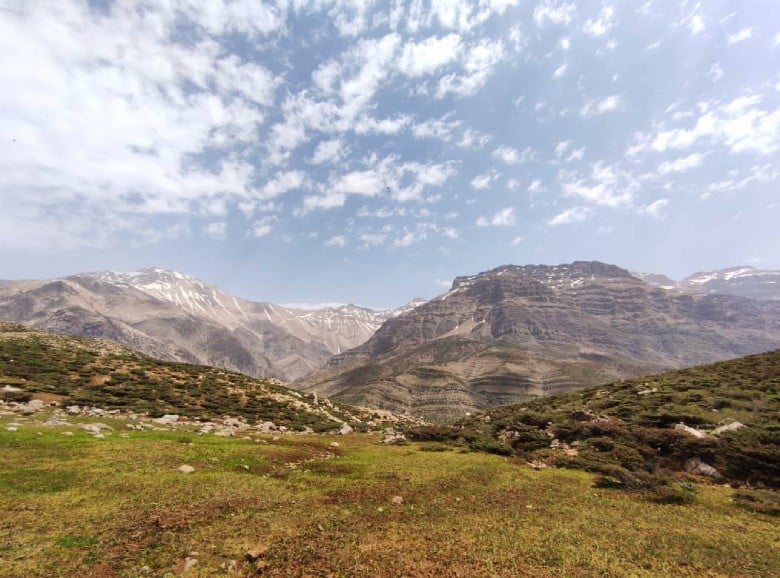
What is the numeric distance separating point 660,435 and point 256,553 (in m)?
27.5

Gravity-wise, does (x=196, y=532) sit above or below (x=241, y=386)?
below

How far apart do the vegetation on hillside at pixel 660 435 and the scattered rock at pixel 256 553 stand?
18408 mm

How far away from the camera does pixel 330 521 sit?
48.9 ft

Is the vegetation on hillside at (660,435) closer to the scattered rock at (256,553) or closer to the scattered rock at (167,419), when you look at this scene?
the scattered rock at (256,553)

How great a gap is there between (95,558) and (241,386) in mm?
52031

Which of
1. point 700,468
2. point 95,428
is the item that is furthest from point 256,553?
point 700,468

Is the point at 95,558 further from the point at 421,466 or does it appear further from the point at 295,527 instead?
the point at 421,466

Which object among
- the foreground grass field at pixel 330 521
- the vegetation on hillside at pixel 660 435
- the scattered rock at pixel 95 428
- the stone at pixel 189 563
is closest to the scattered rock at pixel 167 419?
the scattered rock at pixel 95 428

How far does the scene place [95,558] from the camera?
11320 millimetres

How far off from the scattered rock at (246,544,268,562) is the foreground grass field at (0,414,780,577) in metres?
0.12

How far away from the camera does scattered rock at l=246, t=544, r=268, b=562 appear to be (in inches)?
468

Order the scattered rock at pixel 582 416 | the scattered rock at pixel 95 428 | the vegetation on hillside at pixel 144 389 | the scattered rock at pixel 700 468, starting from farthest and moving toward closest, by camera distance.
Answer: the vegetation on hillside at pixel 144 389
the scattered rock at pixel 582 416
the scattered rock at pixel 95 428
the scattered rock at pixel 700 468

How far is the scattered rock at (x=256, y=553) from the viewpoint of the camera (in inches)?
→ 468

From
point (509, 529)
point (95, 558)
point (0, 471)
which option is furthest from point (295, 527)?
point (0, 471)
